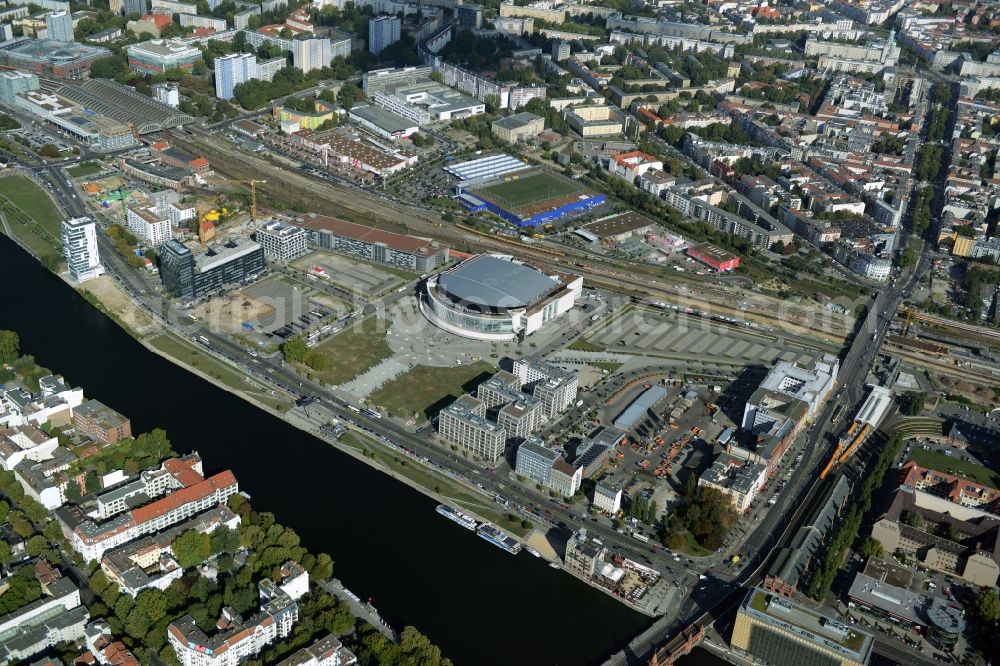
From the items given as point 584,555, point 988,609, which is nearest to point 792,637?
point 584,555

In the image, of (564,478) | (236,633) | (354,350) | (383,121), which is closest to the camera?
(236,633)

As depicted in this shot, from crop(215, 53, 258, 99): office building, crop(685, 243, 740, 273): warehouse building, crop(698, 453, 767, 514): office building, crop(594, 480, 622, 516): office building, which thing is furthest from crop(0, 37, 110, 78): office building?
crop(698, 453, 767, 514): office building

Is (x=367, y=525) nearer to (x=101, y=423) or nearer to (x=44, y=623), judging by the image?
(x=44, y=623)

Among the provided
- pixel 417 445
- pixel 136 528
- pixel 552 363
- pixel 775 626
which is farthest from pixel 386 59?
pixel 775 626

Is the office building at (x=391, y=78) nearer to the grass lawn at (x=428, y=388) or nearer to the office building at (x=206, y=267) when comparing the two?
the office building at (x=206, y=267)

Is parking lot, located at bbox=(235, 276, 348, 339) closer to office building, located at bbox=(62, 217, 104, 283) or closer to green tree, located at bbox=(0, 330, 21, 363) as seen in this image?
office building, located at bbox=(62, 217, 104, 283)

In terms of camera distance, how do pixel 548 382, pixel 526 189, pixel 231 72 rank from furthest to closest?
pixel 231 72, pixel 526 189, pixel 548 382
